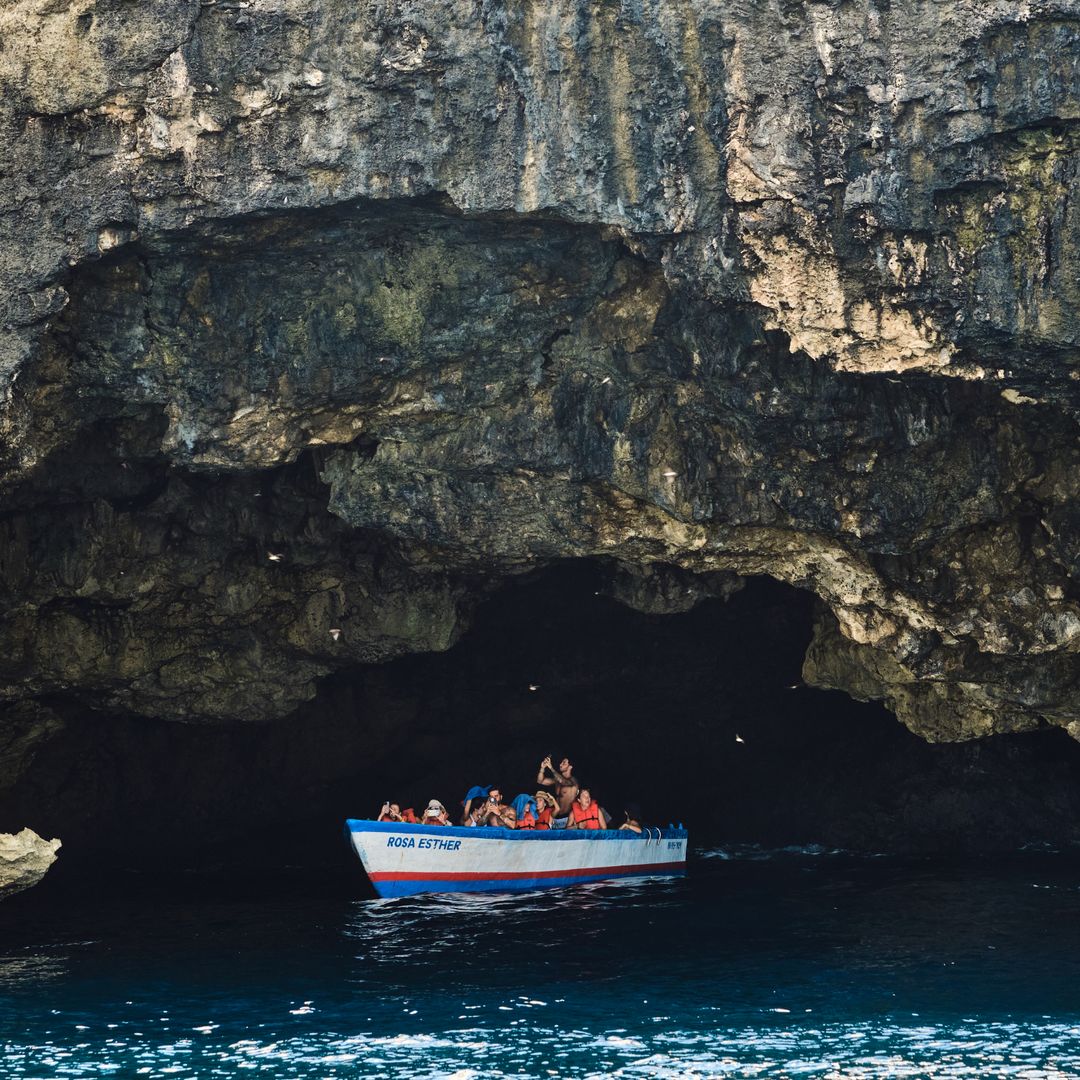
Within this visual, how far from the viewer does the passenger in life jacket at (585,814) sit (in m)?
25.4

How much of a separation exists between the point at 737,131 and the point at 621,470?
477cm

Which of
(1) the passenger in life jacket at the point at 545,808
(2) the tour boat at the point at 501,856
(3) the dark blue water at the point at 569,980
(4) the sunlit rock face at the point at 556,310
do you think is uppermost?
(4) the sunlit rock face at the point at 556,310

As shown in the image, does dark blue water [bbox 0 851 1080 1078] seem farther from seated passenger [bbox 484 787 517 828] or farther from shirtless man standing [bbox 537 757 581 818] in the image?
shirtless man standing [bbox 537 757 581 818]

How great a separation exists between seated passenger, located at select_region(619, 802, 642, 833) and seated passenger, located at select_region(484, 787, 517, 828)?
187 centimetres

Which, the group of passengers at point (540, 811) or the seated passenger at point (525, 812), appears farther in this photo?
the seated passenger at point (525, 812)

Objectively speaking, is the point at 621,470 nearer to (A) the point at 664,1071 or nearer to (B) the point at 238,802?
(A) the point at 664,1071

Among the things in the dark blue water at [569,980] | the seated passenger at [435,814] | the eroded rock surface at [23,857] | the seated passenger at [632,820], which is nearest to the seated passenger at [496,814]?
the seated passenger at [435,814]

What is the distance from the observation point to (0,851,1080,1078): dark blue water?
14.1 metres

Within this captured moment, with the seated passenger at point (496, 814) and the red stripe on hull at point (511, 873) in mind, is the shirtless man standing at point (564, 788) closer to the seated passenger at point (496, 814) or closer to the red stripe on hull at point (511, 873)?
the seated passenger at point (496, 814)

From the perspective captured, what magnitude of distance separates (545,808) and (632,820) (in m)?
1.56

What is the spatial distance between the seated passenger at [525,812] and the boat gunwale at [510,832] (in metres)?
0.75

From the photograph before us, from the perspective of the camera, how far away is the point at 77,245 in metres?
16.1

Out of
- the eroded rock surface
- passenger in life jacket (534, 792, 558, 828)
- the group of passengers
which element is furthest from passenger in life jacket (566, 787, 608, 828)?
the eroded rock surface

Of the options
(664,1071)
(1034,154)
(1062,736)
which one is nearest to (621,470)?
(1034,154)
